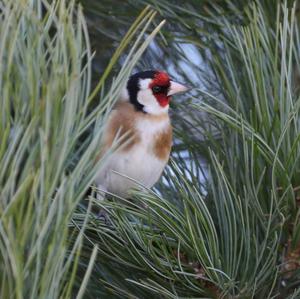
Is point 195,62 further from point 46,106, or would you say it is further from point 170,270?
point 46,106

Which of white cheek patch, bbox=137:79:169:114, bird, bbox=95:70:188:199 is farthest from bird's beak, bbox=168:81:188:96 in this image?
white cheek patch, bbox=137:79:169:114

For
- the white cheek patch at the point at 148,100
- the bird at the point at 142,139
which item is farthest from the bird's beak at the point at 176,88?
the white cheek patch at the point at 148,100

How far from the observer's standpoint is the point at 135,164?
1.65m

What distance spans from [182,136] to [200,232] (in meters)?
0.42

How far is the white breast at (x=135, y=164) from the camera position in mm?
1632

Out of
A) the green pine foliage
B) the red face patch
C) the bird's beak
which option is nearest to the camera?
the green pine foliage

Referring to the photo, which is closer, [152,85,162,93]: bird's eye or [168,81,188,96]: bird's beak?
[168,81,188,96]: bird's beak

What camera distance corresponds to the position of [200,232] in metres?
1.05

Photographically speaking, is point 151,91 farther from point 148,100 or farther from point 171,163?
point 171,163


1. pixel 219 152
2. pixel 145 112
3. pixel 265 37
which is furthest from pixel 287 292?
pixel 145 112

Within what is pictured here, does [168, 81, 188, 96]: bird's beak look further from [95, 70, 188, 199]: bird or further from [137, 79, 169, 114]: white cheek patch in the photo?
[137, 79, 169, 114]: white cheek patch

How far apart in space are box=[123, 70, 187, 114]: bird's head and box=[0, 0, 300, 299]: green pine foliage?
30mm

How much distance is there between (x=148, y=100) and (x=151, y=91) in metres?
0.04

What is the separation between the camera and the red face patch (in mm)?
1638
